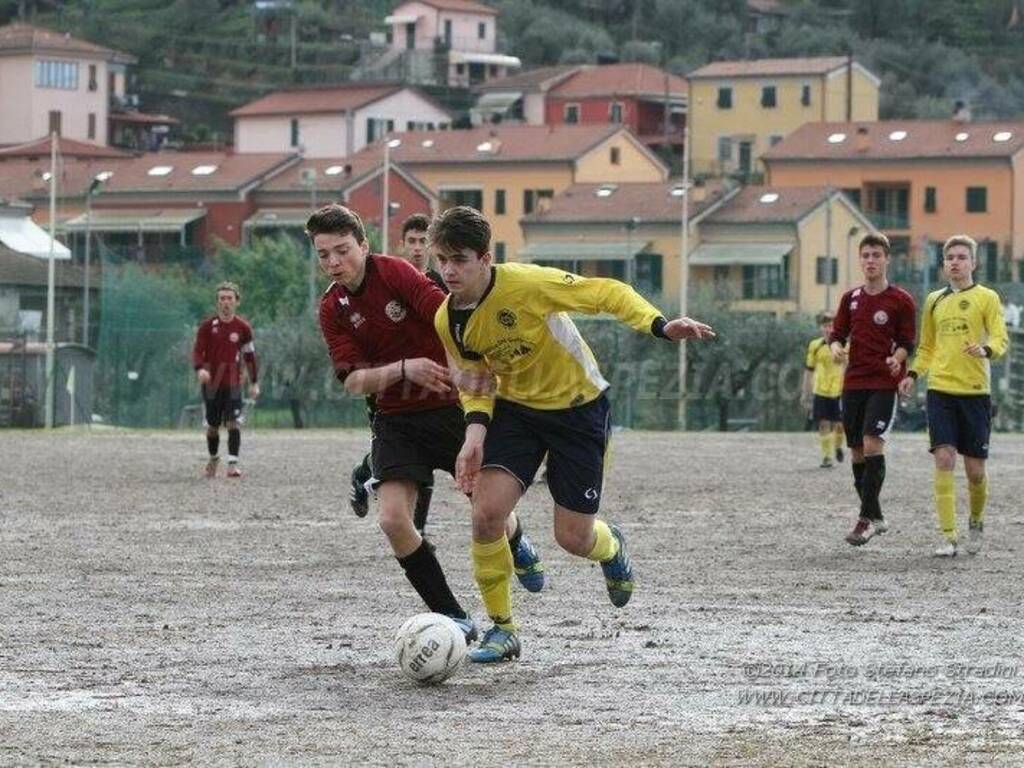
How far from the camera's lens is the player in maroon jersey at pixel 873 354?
1529 centimetres

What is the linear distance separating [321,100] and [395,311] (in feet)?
317

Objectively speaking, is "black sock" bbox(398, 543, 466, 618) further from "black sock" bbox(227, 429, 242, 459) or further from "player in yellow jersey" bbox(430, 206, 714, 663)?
"black sock" bbox(227, 429, 242, 459)

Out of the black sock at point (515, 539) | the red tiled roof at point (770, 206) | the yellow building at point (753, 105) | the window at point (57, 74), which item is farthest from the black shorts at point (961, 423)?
the window at point (57, 74)

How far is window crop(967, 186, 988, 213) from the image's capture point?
268 feet

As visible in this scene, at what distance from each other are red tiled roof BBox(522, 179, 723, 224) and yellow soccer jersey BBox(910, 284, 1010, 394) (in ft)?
180

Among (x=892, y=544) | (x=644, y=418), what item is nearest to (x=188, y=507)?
(x=892, y=544)

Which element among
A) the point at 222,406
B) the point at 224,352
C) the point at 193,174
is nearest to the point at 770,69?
the point at 193,174

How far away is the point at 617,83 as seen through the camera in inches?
4400

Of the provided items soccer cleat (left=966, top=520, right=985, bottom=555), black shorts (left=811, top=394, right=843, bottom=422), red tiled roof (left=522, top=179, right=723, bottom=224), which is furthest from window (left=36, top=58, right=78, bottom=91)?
soccer cleat (left=966, top=520, right=985, bottom=555)

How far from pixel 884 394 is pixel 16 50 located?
99.5m

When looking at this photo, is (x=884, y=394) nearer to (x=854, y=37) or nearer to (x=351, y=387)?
(x=351, y=387)

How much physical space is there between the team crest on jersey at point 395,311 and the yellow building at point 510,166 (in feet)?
239

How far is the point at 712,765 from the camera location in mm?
7363

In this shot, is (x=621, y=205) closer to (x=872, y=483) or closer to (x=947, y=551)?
(x=872, y=483)
